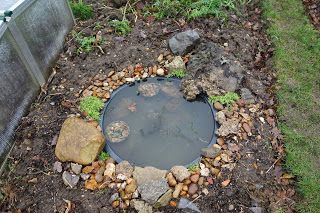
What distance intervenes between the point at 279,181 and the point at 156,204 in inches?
46.5

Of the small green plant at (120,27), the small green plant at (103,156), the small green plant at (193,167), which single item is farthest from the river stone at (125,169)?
the small green plant at (120,27)

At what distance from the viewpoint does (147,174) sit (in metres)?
2.91

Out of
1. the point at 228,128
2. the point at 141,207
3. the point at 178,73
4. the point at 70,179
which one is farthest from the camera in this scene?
the point at 178,73

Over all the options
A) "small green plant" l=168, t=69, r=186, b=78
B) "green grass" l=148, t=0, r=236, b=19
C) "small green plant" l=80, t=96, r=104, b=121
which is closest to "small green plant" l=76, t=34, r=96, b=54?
"small green plant" l=80, t=96, r=104, b=121

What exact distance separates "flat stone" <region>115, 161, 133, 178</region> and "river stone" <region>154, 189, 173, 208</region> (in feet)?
1.25

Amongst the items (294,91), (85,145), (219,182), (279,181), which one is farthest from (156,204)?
(294,91)

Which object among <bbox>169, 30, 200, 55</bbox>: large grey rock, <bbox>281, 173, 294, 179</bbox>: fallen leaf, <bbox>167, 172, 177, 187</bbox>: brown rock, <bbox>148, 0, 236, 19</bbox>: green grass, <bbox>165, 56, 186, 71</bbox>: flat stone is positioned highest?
<bbox>148, 0, 236, 19</bbox>: green grass

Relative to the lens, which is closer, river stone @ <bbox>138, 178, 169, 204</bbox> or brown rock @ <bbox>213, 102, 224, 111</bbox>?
river stone @ <bbox>138, 178, 169, 204</bbox>

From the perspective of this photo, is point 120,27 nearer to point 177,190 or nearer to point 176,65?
point 176,65

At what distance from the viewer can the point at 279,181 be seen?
303cm

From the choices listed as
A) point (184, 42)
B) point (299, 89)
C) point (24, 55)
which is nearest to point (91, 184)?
point (24, 55)

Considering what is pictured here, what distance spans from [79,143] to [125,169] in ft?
1.65

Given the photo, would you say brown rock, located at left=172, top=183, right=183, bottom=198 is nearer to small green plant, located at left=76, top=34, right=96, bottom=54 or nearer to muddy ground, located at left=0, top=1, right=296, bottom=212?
muddy ground, located at left=0, top=1, right=296, bottom=212

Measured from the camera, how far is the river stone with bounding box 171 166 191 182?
2912 millimetres
